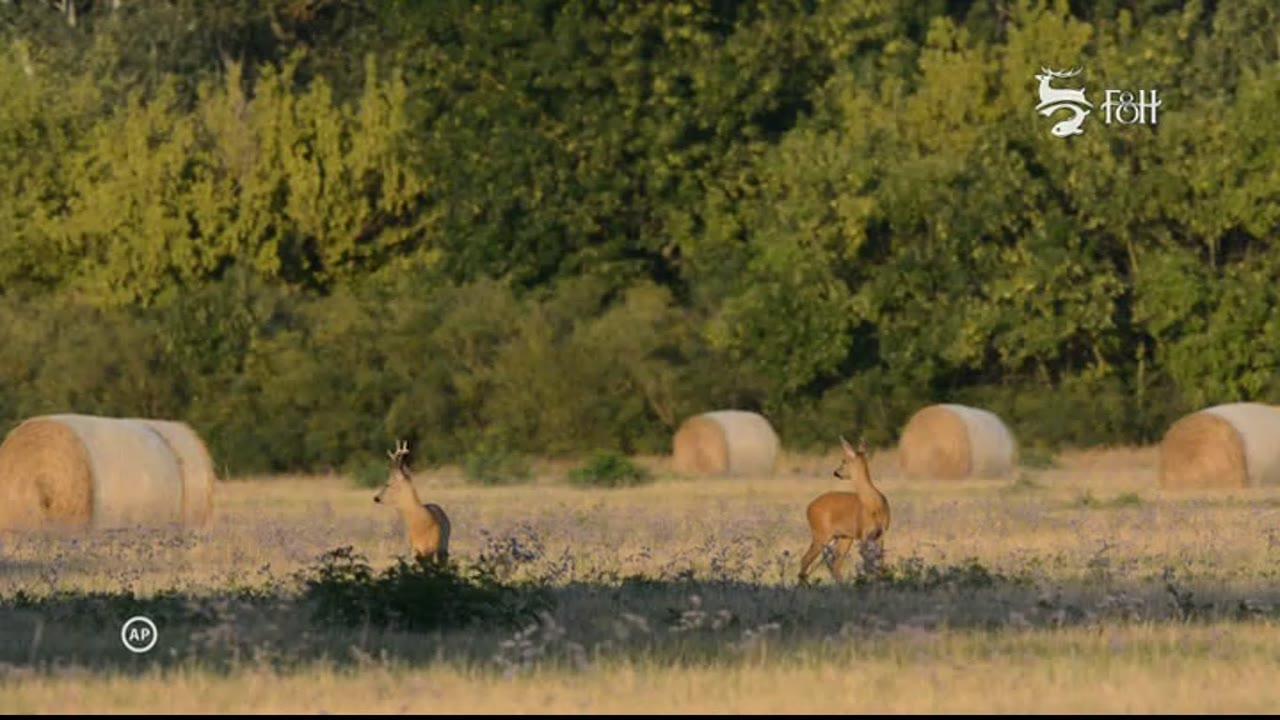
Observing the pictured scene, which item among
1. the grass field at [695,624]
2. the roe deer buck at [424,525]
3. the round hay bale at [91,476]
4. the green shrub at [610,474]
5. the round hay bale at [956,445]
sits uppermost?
the round hay bale at [956,445]

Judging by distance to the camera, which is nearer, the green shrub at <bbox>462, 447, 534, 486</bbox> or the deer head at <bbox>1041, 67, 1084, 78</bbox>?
the green shrub at <bbox>462, 447, 534, 486</bbox>

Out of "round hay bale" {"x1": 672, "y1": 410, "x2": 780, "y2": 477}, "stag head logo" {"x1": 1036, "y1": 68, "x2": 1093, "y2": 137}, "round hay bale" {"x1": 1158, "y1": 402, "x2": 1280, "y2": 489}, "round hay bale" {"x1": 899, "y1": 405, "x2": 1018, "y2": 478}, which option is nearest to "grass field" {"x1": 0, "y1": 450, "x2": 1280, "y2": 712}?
"round hay bale" {"x1": 1158, "y1": 402, "x2": 1280, "y2": 489}

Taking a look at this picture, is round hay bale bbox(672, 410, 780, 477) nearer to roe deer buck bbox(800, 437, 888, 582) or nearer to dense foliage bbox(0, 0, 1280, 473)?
dense foliage bbox(0, 0, 1280, 473)

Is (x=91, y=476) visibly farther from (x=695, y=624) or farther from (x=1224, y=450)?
(x=1224, y=450)

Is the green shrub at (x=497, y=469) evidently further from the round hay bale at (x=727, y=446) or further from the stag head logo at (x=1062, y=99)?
the stag head logo at (x=1062, y=99)

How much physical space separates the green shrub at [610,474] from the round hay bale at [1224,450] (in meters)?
8.92

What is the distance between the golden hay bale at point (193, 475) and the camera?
29281 mm

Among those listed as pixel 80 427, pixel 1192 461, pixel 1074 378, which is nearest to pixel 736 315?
pixel 1074 378

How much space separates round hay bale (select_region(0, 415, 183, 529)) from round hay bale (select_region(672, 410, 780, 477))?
59.8 ft

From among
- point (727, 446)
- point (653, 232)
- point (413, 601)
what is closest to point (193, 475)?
point (413, 601)

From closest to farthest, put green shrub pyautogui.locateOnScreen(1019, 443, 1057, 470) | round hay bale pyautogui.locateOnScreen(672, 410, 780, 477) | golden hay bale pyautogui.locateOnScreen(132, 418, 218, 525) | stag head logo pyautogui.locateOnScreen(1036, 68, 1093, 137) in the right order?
golden hay bale pyautogui.locateOnScreen(132, 418, 218, 525)
round hay bale pyautogui.locateOnScreen(672, 410, 780, 477)
green shrub pyautogui.locateOnScreen(1019, 443, 1057, 470)
stag head logo pyautogui.locateOnScreen(1036, 68, 1093, 137)

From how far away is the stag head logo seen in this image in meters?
54.7

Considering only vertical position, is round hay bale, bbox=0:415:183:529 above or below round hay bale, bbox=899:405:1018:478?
below

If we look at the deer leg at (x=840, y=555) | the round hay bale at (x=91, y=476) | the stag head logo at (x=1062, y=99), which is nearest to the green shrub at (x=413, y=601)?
the deer leg at (x=840, y=555)
